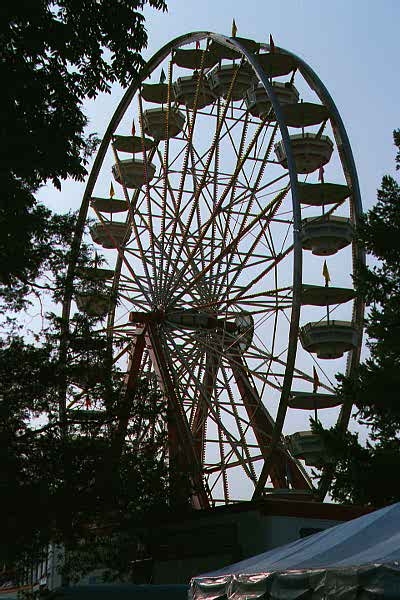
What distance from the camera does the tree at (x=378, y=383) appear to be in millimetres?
19797

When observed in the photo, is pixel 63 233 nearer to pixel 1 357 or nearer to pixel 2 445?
pixel 1 357

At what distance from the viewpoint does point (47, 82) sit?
1384 cm

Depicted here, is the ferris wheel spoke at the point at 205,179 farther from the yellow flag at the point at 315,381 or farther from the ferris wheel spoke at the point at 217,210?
the yellow flag at the point at 315,381

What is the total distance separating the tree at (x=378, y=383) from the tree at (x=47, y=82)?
8272 millimetres

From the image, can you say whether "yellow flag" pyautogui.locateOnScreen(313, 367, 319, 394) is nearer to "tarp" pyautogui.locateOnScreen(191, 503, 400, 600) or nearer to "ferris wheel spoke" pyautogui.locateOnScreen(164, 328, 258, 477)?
"ferris wheel spoke" pyautogui.locateOnScreen(164, 328, 258, 477)

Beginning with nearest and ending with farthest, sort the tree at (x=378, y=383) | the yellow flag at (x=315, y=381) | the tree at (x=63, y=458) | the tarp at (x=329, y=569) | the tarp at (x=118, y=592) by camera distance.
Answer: the tarp at (x=329, y=569), the tarp at (x=118, y=592), the tree at (x=63, y=458), the tree at (x=378, y=383), the yellow flag at (x=315, y=381)

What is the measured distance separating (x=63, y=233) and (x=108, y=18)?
4053 millimetres

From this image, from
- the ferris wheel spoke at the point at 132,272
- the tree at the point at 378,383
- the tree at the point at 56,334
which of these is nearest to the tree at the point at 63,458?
the tree at the point at 56,334

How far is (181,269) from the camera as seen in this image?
82.8 feet

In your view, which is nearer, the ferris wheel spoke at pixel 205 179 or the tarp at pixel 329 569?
the tarp at pixel 329 569

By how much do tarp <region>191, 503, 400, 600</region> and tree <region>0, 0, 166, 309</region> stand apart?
18.9 feet

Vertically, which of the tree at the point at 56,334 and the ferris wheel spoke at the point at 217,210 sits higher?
the ferris wheel spoke at the point at 217,210

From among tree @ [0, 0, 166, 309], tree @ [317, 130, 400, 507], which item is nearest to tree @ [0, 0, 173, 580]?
tree @ [0, 0, 166, 309]

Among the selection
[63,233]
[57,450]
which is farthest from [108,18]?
[57,450]
